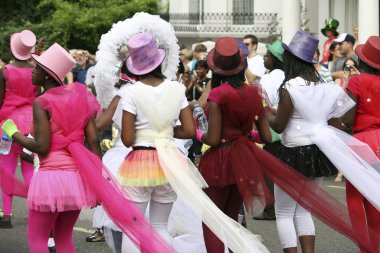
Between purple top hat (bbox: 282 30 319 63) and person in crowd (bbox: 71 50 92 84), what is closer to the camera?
purple top hat (bbox: 282 30 319 63)

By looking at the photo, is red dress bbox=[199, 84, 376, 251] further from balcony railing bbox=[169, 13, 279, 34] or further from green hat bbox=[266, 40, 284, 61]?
balcony railing bbox=[169, 13, 279, 34]

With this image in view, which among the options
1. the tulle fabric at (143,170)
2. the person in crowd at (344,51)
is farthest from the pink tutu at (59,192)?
the person in crowd at (344,51)

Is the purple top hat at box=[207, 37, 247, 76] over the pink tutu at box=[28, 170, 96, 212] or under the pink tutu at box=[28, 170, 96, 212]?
over

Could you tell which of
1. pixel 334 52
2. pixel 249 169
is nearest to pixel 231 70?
pixel 249 169

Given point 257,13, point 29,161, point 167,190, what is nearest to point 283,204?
point 167,190

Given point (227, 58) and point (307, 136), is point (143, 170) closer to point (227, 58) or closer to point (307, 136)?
point (227, 58)

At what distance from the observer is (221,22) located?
117 feet

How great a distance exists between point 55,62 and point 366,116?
8.47 feet

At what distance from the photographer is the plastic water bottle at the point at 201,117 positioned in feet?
25.6

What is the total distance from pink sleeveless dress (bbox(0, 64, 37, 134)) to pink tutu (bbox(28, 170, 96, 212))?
10.4 feet

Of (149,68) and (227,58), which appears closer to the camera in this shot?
(149,68)

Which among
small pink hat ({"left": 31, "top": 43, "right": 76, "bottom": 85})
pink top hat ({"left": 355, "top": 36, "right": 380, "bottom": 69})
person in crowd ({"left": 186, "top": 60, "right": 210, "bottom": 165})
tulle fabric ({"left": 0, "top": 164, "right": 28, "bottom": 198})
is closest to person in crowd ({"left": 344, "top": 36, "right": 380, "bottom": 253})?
pink top hat ({"left": 355, "top": 36, "right": 380, "bottom": 69})

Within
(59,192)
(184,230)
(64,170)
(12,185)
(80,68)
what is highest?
(64,170)

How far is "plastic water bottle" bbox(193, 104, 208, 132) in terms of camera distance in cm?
781
